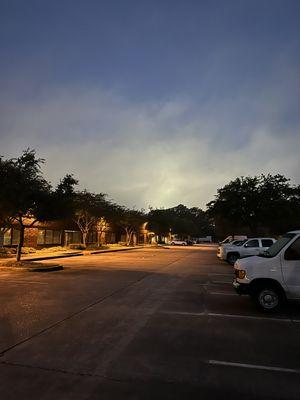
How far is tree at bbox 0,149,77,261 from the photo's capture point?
64.7ft

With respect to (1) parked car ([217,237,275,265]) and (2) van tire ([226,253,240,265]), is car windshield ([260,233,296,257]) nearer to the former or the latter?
(1) parked car ([217,237,275,265])

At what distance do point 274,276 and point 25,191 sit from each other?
14.4m

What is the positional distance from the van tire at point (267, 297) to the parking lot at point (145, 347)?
243 millimetres

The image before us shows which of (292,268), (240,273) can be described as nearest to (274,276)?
(292,268)

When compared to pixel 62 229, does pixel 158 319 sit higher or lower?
lower

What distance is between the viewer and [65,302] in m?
10.5

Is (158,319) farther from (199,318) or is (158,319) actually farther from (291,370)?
(291,370)

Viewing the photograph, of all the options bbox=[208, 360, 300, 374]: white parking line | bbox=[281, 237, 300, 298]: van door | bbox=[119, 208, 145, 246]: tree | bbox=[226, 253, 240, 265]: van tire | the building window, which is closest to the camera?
bbox=[208, 360, 300, 374]: white parking line

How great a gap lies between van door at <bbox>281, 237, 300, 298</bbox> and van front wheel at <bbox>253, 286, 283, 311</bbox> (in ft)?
1.31

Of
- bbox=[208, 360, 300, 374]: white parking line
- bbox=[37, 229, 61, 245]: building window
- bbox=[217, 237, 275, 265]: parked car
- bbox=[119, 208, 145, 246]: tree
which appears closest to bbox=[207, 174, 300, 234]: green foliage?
bbox=[217, 237, 275, 265]: parked car

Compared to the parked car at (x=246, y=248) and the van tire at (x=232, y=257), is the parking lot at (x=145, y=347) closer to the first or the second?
the parked car at (x=246, y=248)

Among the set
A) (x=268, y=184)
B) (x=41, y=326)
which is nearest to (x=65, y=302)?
(x=41, y=326)

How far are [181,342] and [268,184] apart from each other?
33.8 m

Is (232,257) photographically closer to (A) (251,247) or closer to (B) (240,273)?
(A) (251,247)
